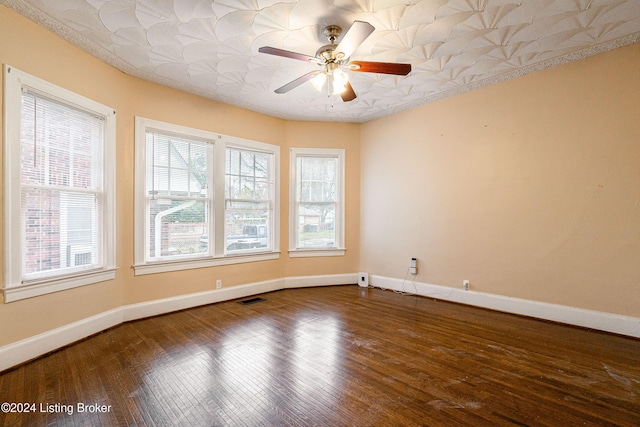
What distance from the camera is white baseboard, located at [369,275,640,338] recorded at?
295cm

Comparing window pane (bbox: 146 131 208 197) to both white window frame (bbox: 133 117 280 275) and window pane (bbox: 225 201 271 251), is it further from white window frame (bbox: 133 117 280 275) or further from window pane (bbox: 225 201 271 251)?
window pane (bbox: 225 201 271 251)

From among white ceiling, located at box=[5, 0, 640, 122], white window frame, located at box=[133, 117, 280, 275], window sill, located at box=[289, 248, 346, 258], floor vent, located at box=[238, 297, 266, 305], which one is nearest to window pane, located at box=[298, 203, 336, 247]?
window sill, located at box=[289, 248, 346, 258]

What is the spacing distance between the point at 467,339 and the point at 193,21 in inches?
158

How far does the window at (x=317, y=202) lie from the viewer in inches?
201

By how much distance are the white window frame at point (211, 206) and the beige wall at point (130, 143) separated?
80 mm

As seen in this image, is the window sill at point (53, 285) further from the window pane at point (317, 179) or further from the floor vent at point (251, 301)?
the window pane at point (317, 179)

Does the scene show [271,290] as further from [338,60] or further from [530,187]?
[530,187]

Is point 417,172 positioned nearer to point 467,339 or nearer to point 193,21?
point 467,339

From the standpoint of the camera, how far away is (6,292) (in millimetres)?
2352

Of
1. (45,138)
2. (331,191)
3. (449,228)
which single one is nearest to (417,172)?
(449,228)

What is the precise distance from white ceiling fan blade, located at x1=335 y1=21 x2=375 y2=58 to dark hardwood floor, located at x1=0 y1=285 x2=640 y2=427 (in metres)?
2.59

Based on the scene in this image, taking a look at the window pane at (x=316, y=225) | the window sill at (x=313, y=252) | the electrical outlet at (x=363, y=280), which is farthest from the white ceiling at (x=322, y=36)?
the electrical outlet at (x=363, y=280)

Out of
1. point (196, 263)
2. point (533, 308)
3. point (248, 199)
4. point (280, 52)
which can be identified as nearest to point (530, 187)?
point (533, 308)

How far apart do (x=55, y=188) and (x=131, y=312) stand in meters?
1.61
